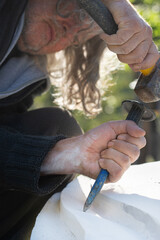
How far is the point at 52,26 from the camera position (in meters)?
1.70

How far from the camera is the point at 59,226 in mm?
1061

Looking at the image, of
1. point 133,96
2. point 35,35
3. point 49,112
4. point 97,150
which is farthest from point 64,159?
point 133,96

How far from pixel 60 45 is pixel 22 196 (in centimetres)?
78

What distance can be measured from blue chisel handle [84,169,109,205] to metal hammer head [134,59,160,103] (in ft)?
1.01

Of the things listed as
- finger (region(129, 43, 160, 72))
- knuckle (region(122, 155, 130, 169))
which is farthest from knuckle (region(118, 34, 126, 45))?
knuckle (region(122, 155, 130, 169))

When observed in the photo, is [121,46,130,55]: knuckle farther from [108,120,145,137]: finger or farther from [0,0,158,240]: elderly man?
[108,120,145,137]: finger

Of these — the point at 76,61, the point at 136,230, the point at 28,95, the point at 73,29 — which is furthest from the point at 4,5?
the point at 136,230

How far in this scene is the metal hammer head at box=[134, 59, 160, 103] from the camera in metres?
1.23

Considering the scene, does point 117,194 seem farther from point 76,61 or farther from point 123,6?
point 76,61

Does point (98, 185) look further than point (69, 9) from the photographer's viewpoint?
No

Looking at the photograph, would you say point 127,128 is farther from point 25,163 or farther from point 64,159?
point 25,163

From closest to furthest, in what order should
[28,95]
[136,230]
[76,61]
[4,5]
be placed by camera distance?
[136,230], [4,5], [28,95], [76,61]

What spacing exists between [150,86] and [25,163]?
494 millimetres

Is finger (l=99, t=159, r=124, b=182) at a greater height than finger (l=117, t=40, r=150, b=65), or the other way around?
finger (l=117, t=40, r=150, b=65)
